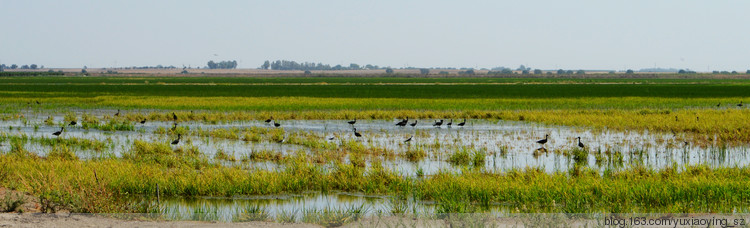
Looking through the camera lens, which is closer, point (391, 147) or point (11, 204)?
point (11, 204)

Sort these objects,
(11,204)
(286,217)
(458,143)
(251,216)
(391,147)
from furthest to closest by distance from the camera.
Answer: (458,143) < (391,147) < (11,204) < (286,217) < (251,216)

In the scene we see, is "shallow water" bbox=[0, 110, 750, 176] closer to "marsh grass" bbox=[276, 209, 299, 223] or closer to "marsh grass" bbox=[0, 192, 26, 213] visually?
"marsh grass" bbox=[276, 209, 299, 223]

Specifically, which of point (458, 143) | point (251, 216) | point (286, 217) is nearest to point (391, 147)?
point (458, 143)

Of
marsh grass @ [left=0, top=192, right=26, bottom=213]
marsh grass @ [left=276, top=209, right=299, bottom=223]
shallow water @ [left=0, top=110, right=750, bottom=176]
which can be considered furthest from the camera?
shallow water @ [left=0, top=110, right=750, bottom=176]

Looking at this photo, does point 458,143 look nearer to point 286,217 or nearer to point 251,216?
point 286,217

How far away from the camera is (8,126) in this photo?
31.1 meters

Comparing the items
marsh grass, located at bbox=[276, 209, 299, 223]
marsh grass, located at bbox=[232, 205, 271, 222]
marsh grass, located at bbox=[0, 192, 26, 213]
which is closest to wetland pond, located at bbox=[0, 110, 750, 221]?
marsh grass, located at bbox=[232, 205, 271, 222]

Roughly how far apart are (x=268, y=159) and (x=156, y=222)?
8821mm

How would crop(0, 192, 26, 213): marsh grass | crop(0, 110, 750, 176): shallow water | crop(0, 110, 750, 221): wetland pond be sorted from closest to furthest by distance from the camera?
crop(0, 192, 26, 213): marsh grass → crop(0, 110, 750, 221): wetland pond → crop(0, 110, 750, 176): shallow water

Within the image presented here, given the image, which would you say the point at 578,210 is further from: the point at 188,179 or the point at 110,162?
the point at 110,162

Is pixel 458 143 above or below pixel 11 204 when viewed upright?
below

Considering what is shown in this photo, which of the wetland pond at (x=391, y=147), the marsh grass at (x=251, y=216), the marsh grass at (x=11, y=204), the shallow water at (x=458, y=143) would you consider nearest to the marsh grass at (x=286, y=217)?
the marsh grass at (x=251, y=216)

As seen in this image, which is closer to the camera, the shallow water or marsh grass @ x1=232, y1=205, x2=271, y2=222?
marsh grass @ x1=232, y1=205, x2=271, y2=222

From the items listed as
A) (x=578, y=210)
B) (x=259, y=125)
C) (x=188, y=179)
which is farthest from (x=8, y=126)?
(x=578, y=210)
